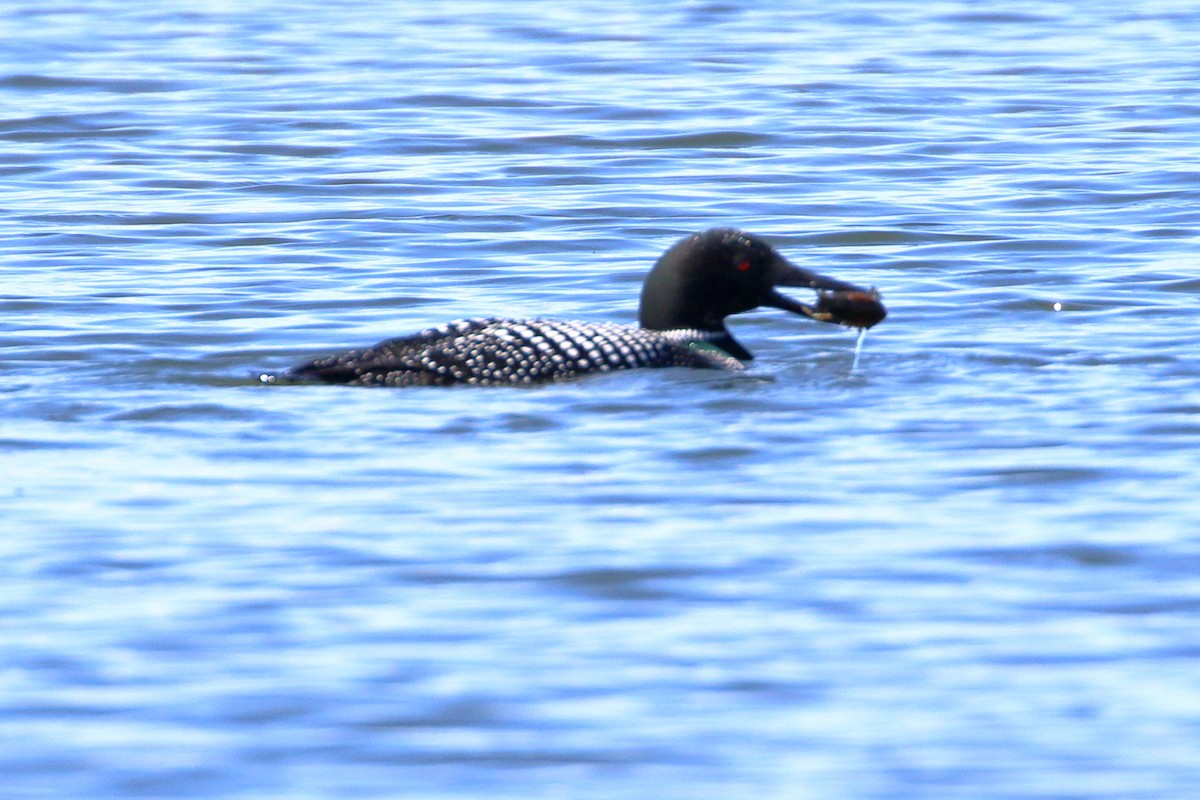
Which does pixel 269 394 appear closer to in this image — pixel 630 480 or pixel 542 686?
pixel 630 480

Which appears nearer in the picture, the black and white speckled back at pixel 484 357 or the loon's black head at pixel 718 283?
the black and white speckled back at pixel 484 357

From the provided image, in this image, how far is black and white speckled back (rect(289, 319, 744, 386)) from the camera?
7.20 meters

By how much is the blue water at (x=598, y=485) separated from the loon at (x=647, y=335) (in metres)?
0.10

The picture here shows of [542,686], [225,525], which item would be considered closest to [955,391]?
[225,525]

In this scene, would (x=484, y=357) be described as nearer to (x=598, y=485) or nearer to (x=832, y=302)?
(x=832, y=302)

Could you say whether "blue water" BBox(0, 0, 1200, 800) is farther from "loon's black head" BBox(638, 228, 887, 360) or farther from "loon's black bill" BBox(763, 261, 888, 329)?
"loon's black head" BBox(638, 228, 887, 360)

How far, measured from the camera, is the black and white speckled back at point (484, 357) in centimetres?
720

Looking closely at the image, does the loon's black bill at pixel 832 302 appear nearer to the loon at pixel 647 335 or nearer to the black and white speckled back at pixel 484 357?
the loon at pixel 647 335

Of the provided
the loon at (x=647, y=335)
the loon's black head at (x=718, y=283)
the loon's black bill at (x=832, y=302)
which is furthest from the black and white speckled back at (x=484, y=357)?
the loon's black bill at (x=832, y=302)

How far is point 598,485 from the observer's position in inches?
235

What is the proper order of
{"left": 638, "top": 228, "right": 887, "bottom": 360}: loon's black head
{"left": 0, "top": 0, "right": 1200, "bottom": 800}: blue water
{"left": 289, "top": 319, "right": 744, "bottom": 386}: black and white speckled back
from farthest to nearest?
{"left": 638, "top": 228, "right": 887, "bottom": 360}: loon's black head
{"left": 289, "top": 319, "right": 744, "bottom": 386}: black and white speckled back
{"left": 0, "top": 0, "right": 1200, "bottom": 800}: blue water

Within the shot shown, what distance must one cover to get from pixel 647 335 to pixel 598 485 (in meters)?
1.71

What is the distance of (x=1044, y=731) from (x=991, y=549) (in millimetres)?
1182

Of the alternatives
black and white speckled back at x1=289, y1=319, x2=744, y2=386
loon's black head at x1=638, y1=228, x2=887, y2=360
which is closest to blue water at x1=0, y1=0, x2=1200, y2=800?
black and white speckled back at x1=289, y1=319, x2=744, y2=386
